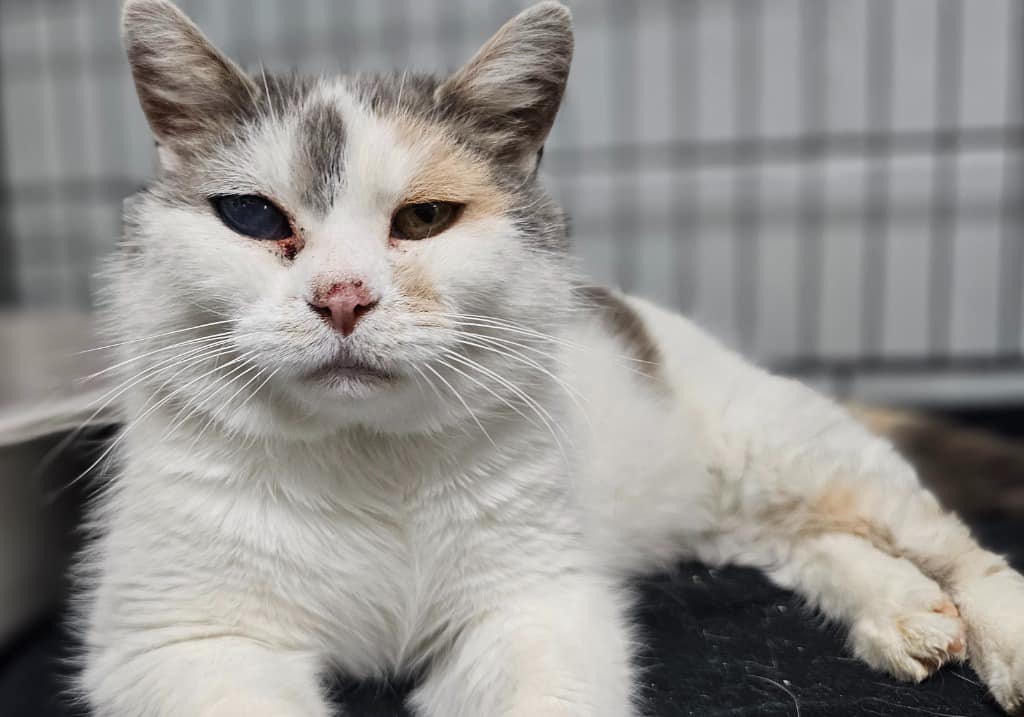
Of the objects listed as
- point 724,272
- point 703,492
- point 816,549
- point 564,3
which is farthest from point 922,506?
point 724,272

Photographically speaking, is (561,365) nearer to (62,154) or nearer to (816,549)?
(816,549)

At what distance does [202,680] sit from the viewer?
2.49 ft

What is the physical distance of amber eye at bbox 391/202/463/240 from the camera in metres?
0.79

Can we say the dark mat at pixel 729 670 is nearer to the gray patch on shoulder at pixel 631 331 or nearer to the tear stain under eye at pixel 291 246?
the gray patch on shoulder at pixel 631 331

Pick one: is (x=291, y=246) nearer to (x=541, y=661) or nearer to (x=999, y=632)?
(x=541, y=661)

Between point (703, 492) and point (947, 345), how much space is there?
174 cm

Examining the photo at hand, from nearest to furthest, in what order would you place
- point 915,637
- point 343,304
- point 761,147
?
point 343,304 → point 915,637 → point 761,147

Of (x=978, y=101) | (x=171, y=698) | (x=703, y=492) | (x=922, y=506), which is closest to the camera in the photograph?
(x=171, y=698)

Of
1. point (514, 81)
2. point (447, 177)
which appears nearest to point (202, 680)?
point (447, 177)

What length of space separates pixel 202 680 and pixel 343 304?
363 mm

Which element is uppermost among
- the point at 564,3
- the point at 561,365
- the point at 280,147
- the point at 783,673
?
the point at 564,3

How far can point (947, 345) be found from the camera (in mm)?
2570

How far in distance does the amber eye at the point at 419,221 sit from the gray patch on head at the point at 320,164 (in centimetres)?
6

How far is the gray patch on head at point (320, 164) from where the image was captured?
0.76 meters
